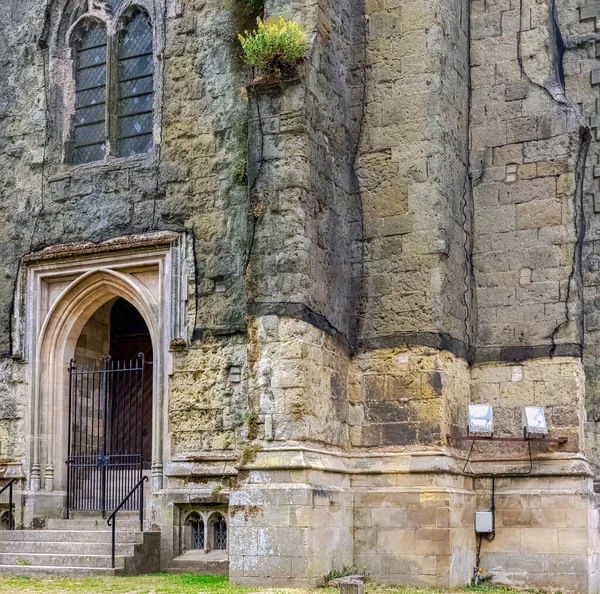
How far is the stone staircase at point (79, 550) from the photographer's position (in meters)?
12.4

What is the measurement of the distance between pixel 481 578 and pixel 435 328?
2776 mm

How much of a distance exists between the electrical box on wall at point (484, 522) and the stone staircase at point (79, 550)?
11.7 ft

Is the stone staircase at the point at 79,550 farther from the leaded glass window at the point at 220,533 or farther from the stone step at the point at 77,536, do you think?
the leaded glass window at the point at 220,533

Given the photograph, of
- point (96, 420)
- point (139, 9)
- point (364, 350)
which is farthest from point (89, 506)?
point (139, 9)

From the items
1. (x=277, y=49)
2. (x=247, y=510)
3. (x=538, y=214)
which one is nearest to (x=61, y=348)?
(x=247, y=510)

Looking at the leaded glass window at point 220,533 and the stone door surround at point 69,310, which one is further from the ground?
the stone door surround at point 69,310

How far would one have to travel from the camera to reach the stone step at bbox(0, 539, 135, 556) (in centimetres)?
1281

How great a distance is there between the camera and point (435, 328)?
495 inches

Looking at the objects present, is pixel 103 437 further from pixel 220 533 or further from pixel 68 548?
pixel 220 533

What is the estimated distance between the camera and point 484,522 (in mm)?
12820

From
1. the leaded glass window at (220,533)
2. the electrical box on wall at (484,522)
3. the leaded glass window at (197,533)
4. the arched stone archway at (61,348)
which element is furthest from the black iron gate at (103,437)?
the electrical box on wall at (484,522)

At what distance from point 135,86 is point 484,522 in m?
A: 6.94

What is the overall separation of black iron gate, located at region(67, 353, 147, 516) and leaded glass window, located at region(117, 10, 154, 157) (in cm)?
277

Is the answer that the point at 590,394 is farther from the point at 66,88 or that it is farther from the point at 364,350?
the point at 66,88
